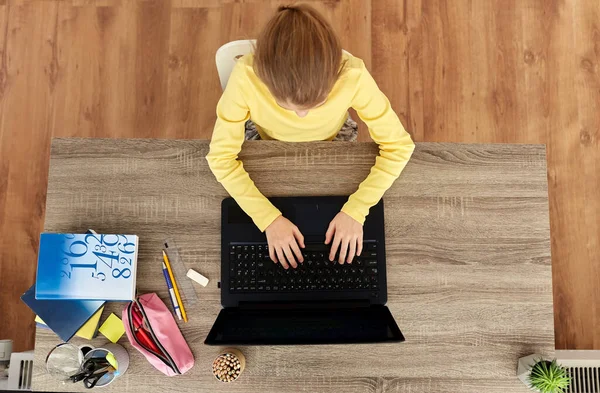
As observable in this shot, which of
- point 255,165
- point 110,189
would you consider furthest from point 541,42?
point 110,189

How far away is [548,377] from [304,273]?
0.51 metres

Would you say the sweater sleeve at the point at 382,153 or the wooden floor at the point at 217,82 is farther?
the wooden floor at the point at 217,82

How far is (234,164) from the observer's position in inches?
38.6

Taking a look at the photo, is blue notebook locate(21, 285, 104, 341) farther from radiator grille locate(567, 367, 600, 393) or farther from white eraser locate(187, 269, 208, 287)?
radiator grille locate(567, 367, 600, 393)

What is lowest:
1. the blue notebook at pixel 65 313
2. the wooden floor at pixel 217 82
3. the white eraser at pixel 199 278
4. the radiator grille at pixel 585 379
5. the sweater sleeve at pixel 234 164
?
the radiator grille at pixel 585 379

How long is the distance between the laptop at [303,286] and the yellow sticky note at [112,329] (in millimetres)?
222

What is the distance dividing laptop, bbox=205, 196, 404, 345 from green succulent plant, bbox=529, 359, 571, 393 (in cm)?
30

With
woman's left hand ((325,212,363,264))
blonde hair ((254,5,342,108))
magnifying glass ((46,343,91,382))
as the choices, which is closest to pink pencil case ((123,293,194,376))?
magnifying glass ((46,343,91,382))

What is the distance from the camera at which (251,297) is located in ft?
3.13

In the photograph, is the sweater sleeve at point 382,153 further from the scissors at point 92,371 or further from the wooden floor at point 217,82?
the wooden floor at point 217,82

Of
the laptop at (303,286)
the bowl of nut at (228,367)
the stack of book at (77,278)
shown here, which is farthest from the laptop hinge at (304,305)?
the stack of book at (77,278)

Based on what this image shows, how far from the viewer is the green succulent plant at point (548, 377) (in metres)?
0.86

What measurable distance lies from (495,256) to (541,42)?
1.17 metres

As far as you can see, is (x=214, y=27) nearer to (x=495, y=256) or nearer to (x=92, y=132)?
(x=92, y=132)
